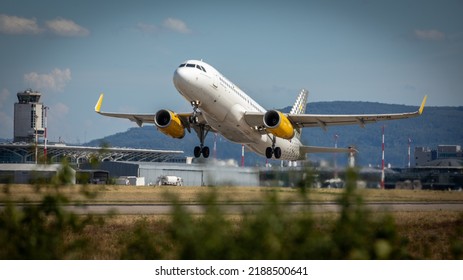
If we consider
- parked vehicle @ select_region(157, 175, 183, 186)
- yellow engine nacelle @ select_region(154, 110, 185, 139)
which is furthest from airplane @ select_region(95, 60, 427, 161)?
parked vehicle @ select_region(157, 175, 183, 186)

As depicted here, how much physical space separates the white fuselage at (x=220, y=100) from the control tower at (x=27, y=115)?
358ft

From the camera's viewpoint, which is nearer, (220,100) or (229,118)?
(220,100)

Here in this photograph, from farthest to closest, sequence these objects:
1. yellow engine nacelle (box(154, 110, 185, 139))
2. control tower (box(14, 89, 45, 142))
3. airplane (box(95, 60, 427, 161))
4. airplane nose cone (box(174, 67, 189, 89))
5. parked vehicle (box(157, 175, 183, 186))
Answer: control tower (box(14, 89, 45, 142)) < parked vehicle (box(157, 175, 183, 186)) < yellow engine nacelle (box(154, 110, 185, 139)) < airplane (box(95, 60, 427, 161)) < airplane nose cone (box(174, 67, 189, 89))

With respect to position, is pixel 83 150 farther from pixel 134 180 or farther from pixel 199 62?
pixel 199 62

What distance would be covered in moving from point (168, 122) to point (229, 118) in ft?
20.1

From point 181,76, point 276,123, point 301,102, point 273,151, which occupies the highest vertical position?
point 301,102

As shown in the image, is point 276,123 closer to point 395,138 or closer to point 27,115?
point 395,138

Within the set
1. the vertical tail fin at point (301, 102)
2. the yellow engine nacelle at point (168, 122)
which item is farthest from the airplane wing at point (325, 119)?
the vertical tail fin at point (301, 102)

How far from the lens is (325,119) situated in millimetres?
56969

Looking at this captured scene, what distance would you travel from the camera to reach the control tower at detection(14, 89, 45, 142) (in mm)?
155125

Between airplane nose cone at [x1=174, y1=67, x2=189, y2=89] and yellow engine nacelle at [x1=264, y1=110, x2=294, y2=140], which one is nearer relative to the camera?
airplane nose cone at [x1=174, y1=67, x2=189, y2=89]

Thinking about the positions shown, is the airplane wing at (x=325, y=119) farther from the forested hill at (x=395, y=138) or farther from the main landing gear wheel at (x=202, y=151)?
the main landing gear wheel at (x=202, y=151)

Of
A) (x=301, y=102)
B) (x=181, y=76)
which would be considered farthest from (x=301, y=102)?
(x=181, y=76)

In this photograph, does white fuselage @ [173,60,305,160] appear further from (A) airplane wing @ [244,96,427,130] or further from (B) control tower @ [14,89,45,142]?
A: (B) control tower @ [14,89,45,142]
